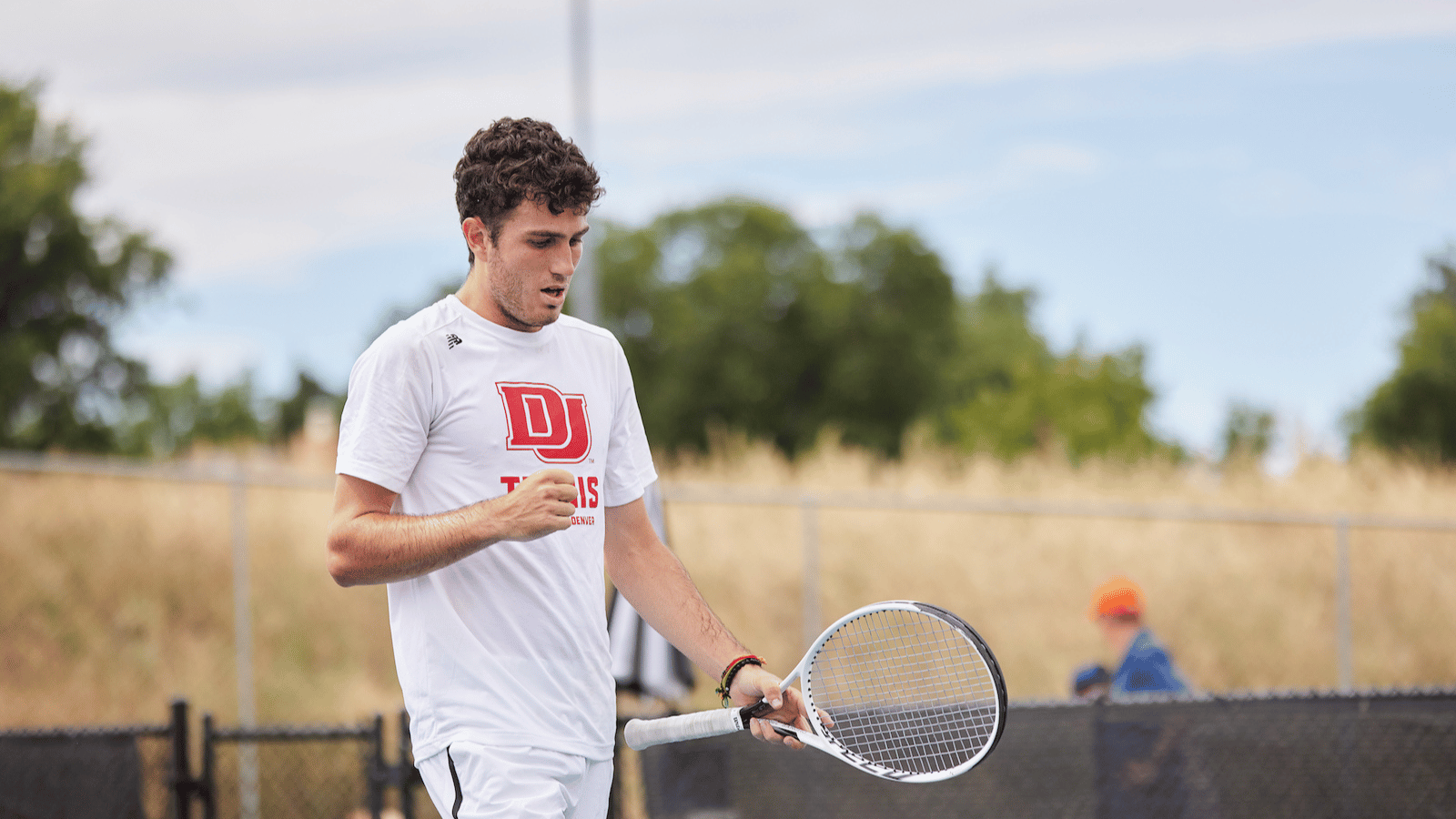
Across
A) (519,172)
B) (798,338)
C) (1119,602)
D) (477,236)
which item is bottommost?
(1119,602)

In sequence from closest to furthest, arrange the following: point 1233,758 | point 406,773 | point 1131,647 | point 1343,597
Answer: point 1233,758 < point 406,773 < point 1131,647 < point 1343,597

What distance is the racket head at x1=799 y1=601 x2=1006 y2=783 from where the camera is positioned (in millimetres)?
3281

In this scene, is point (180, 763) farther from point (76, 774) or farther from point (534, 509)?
point (534, 509)

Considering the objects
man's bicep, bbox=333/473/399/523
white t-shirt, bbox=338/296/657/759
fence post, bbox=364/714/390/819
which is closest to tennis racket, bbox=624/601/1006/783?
white t-shirt, bbox=338/296/657/759

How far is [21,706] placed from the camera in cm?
1080

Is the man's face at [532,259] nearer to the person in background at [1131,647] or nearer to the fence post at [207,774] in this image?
the fence post at [207,774]

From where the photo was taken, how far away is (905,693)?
385 cm

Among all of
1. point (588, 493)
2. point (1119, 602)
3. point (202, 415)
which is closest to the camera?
point (588, 493)

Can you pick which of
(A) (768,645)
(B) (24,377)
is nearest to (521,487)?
(A) (768,645)

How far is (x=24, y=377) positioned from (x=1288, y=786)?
24.0 metres

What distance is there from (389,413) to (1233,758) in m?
3.66

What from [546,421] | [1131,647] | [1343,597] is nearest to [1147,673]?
[1131,647]

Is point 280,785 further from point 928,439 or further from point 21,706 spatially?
point 928,439

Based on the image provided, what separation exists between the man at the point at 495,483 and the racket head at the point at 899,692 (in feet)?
1.96
